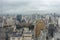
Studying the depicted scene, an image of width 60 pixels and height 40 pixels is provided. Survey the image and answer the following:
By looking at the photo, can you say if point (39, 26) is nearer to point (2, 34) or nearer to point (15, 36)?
point (15, 36)

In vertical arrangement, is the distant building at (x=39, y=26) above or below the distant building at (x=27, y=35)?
above

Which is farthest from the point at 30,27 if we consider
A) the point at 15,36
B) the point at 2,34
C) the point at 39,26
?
the point at 2,34

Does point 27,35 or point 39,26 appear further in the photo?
point 39,26

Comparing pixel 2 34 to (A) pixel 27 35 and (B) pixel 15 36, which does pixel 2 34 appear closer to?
(B) pixel 15 36

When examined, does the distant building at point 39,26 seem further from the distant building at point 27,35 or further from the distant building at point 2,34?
the distant building at point 2,34

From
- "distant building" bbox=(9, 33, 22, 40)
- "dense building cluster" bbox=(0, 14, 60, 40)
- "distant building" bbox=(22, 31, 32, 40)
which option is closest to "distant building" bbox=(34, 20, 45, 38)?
"dense building cluster" bbox=(0, 14, 60, 40)

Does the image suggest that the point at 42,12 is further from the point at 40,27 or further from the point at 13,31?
the point at 13,31

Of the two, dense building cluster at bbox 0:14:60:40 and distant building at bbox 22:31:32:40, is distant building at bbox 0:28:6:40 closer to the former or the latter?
dense building cluster at bbox 0:14:60:40

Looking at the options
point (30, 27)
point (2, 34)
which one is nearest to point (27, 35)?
Result: point (30, 27)

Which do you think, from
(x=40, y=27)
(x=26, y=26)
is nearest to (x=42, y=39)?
(x=40, y=27)

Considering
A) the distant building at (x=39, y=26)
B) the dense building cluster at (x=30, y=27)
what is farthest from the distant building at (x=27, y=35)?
the distant building at (x=39, y=26)

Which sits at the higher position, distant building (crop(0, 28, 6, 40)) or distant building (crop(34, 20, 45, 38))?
distant building (crop(34, 20, 45, 38))

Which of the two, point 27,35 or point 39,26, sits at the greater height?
point 39,26

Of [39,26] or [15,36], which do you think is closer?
[15,36]
